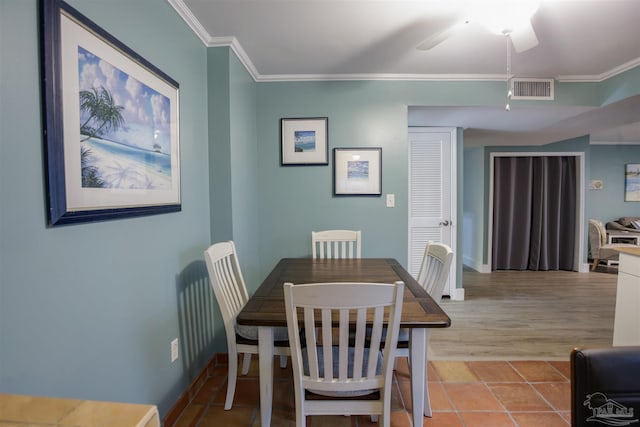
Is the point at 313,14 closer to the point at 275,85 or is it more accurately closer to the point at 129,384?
the point at 275,85

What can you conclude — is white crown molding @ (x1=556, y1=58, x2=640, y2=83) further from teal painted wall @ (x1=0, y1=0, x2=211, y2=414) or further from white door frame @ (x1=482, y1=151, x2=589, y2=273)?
teal painted wall @ (x1=0, y1=0, x2=211, y2=414)

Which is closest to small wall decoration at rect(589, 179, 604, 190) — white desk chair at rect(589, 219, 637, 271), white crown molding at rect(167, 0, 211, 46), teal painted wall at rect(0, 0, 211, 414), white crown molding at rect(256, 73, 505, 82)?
white desk chair at rect(589, 219, 637, 271)

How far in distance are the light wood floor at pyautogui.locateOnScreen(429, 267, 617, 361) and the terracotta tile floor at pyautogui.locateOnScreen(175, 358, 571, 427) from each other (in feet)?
0.67

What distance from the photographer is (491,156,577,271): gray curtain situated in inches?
212

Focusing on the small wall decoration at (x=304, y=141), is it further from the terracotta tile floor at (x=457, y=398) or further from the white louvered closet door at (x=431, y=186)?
the terracotta tile floor at (x=457, y=398)

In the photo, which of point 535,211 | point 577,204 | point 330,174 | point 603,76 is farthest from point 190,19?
point 577,204

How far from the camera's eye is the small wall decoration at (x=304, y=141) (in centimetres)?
291

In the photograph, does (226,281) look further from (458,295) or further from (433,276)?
(458,295)

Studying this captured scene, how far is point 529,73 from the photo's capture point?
2793mm

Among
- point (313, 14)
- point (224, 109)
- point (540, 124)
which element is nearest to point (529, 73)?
point (540, 124)

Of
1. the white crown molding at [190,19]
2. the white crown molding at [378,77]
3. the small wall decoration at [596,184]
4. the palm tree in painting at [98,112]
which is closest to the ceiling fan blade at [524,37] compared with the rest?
the white crown molding at [378,77]

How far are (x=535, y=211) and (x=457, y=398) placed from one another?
467cm

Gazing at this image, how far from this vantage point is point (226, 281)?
6.11 ft

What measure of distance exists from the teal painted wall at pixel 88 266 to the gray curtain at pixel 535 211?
17.2 feet
